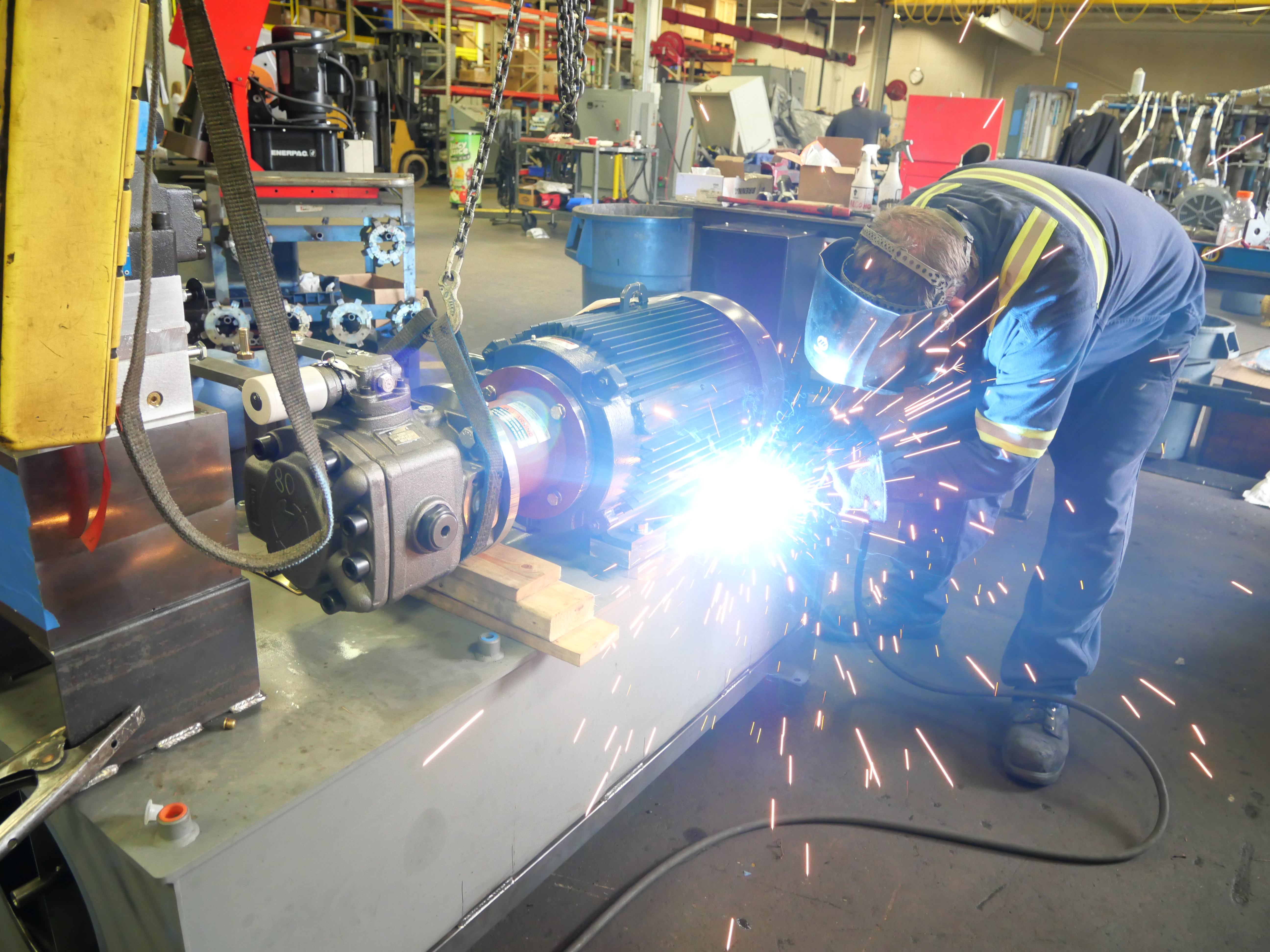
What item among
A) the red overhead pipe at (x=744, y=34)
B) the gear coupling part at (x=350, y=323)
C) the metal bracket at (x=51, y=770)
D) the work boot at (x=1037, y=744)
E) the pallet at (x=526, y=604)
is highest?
the red overhead pipe at (x=744, y=34)

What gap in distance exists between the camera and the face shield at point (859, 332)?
162cm

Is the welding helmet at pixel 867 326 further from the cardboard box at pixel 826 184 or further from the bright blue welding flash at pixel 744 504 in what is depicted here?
the cardboard box at pixel 826 184

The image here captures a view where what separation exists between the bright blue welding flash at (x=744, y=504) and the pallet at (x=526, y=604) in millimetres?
383

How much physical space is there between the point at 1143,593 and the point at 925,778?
4.46ft

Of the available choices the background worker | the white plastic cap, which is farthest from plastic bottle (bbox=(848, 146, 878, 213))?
the background worker

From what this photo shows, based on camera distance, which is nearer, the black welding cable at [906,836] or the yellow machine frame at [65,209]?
the yellow machine frame at [65,209]

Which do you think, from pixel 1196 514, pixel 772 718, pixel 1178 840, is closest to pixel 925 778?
pixel 772 718

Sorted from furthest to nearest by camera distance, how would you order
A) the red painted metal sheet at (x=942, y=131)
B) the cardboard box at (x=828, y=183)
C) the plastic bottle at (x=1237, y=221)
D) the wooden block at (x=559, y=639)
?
the red painted metal sheet at (x=942, y=131), the cardboard box at (x=828, y=183), the plastic bottle at (x=1237, y=221), the wooden block at (x=559, y=639)

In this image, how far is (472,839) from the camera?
130 cm

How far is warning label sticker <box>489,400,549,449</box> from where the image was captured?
54.5 inches

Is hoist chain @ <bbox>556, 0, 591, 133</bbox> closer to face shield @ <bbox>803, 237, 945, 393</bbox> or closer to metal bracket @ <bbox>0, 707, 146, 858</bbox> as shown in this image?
face shield @ <bbox>803, 237, 945, 393</bbox>

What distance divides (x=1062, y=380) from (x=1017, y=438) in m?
0.13

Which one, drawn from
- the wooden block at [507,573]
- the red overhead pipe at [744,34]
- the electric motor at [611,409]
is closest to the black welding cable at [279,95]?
the electric motor at [611,409]

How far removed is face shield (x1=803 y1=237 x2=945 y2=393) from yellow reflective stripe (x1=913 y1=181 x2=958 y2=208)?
0.16 m
